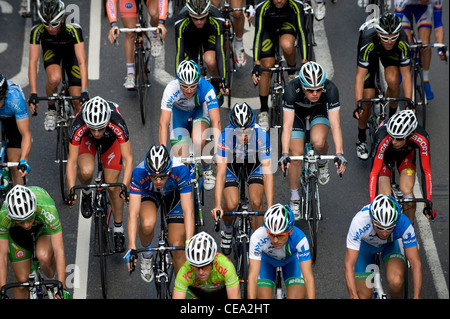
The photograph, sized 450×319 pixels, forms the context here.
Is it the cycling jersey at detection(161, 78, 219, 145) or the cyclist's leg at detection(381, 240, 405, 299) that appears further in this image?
the cycling jersey at detection(161, 78, 219, 145)

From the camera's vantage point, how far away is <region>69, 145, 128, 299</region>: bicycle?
12383mm

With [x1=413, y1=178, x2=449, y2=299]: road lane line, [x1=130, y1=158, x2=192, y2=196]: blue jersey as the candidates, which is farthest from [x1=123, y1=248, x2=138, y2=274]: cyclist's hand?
[x1=413, y1=178, x2=449, y2=299]: road lane line

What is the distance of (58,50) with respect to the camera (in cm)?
1442

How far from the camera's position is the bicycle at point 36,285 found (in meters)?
10.9

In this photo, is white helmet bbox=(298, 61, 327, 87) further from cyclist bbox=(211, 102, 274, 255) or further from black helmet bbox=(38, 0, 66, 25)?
black helmet bbox=(38, 0, 66, 25)

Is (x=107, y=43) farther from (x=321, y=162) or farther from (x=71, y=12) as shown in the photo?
(x=321, y=162)

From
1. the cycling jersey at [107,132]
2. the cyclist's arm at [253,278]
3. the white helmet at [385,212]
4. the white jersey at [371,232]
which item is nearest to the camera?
the cyclist's arm at [253,278]

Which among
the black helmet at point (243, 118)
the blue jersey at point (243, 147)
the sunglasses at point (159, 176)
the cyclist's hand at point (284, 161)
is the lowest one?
the sunglasses at point (159, 176)

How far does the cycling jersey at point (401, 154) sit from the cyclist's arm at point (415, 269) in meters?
1.05

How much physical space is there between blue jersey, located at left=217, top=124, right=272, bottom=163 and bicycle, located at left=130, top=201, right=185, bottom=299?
3.53 feet

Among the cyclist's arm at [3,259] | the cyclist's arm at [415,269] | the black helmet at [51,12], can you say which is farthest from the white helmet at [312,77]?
the cyclist's arm at [3,259]

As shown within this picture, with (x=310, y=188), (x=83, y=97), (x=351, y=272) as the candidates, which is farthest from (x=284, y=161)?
(x=83, y=97)

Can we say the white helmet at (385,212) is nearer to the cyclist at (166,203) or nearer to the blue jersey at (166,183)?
the cyclist at (166,203)

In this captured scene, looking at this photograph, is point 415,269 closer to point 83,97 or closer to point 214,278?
point 214,278
